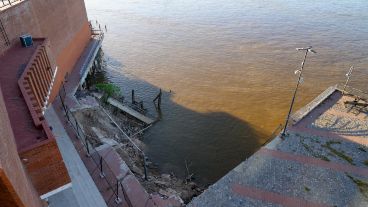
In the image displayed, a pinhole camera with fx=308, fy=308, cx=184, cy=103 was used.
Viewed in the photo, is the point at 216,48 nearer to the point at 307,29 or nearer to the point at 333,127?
the point at 307,29

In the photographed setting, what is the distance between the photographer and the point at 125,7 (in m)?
56.3

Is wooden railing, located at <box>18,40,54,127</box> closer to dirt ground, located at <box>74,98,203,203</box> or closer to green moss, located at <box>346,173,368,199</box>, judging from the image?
dirt ground, located at <box>74,98,203,203</box>

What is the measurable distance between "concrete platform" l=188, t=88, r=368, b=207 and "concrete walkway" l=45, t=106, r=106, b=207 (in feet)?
17.2

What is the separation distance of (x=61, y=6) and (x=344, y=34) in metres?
34.6

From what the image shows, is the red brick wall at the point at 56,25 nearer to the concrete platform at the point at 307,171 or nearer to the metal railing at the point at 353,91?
the concrete platform at the point at 307,171

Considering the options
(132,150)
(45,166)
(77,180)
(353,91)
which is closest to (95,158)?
(77,180)

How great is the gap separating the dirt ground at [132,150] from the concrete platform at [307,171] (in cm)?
173

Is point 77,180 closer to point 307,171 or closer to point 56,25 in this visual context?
point 307,171

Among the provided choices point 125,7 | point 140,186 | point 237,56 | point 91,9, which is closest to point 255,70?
point 237,56

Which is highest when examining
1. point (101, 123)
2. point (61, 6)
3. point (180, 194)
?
point (61, 6)

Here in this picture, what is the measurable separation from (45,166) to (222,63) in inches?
1067

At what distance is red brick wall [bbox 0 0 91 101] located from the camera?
17.4 meters

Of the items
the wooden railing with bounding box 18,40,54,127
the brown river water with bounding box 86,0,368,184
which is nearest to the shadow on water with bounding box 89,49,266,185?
the brown river water with bounding box 86,0,368,184

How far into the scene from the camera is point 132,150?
67.9ft
